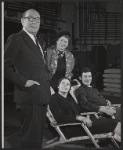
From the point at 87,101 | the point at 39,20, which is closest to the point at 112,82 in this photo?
the point at 87,101

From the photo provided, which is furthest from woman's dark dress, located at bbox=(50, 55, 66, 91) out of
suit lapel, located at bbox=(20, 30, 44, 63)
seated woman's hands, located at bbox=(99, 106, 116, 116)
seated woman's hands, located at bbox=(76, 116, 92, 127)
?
seated woman's hands, located at bbox=(99, 106, 116, 116)

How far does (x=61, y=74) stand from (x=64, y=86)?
0.17 m

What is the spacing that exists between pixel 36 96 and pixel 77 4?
1.40m

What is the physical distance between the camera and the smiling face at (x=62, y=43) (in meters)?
4.61

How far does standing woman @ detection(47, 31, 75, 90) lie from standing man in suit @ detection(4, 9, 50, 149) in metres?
0.10

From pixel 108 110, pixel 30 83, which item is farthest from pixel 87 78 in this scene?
pixel 30 83

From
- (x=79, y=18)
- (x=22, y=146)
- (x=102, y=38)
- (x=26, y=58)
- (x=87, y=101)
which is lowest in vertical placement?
(x=22, y=146)

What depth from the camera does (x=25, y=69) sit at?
446 cm

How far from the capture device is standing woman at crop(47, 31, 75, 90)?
456 cm

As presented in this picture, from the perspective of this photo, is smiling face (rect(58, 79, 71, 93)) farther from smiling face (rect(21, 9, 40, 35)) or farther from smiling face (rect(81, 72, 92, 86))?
smiling face (rect(21, 9, 40, 35))

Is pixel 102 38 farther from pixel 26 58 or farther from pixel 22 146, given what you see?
pixel 22 146

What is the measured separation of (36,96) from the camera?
4508mm

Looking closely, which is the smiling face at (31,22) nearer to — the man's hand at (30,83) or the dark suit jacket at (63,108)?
the man's hand at (30,83)

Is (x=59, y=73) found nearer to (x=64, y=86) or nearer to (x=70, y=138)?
(x=64, y=86)
